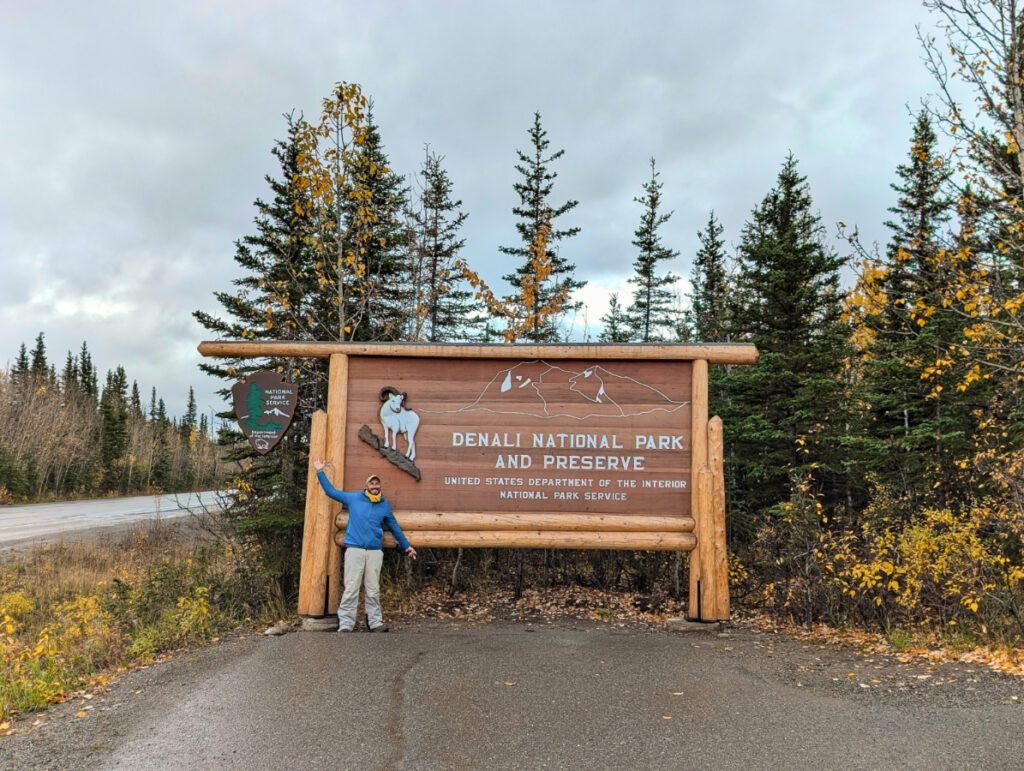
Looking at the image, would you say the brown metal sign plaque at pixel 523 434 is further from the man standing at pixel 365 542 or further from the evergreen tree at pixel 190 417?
the evergreen tree at pixel 190 417

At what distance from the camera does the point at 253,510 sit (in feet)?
32.3

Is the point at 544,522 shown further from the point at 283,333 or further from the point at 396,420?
the point at 283,333

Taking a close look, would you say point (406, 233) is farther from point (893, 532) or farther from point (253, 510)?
point (893, 532)

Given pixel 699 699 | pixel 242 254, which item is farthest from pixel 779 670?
pixel 242 254

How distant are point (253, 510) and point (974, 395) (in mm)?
13044

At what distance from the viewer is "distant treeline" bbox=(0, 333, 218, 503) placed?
39.8 meters

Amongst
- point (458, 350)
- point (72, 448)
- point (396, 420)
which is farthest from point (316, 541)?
point (72, 448)

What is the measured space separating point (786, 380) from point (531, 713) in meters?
9.86

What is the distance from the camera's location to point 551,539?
23.6ft

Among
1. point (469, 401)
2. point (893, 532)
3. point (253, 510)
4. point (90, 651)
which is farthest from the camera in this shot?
point (253, 510)

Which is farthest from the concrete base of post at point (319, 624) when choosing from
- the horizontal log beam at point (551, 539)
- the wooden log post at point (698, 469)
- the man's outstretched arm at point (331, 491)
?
the wooden log post at point (698, 469)

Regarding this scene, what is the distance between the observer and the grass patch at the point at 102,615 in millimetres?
6059

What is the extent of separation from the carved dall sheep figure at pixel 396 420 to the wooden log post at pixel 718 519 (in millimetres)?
3407

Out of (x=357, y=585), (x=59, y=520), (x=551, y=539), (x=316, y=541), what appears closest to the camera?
(x=357, y=585)
